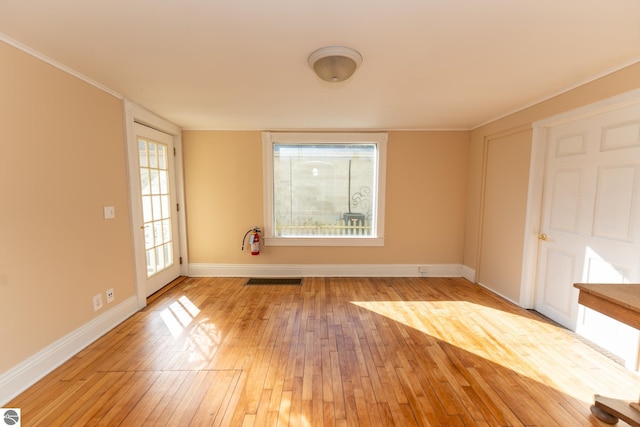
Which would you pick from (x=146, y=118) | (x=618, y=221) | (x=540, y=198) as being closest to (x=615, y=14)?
(x=618, y=221)

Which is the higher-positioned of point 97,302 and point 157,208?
point 157,208

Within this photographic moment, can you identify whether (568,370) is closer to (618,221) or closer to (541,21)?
(618,221)

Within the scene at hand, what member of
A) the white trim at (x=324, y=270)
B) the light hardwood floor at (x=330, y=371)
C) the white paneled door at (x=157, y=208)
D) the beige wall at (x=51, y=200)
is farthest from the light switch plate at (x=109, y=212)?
the white trim at (x=324, y=270)

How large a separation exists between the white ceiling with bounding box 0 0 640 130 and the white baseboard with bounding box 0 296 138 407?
218 centimetres

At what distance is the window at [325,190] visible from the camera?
3.96m

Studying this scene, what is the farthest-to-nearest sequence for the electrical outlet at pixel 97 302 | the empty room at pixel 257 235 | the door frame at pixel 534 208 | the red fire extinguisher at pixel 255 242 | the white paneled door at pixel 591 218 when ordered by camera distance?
1. the red fire extinguisher at pixel 255 242
2. the door frame at pixel 534 208
3. the electrical outlet at pixel 97 302
4. the white paneled door at pixel 591 218
5. the empty room at pixel 257 235

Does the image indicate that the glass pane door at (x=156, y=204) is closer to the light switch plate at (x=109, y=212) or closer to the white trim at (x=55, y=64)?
the light switch plate at (x=109, y=212)

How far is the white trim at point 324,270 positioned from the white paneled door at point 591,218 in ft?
4.45

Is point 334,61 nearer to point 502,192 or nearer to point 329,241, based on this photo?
point 329,241

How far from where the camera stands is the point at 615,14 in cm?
140

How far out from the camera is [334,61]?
1.78 metres

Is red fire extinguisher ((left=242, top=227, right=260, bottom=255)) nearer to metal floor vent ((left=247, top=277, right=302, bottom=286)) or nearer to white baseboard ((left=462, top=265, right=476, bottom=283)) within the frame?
metal floor vent ((left=247, top=277, right=302, bottom=286))

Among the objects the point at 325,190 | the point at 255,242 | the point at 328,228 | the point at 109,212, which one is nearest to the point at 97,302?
the point at 109,212

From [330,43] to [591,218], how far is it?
275cm
